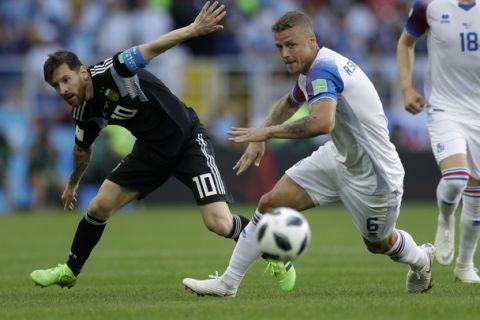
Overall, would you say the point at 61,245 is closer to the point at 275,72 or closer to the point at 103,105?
the point at 103,105

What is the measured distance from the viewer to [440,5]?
1002 cm

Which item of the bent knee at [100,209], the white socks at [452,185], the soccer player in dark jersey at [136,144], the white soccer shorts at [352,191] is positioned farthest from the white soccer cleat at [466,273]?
the bent knee at [100,209]

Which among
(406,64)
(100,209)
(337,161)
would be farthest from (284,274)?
(406,64)

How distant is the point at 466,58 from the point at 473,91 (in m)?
0.32

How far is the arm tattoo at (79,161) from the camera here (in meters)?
10.1

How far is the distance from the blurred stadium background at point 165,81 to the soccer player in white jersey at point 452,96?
A: 42.1 feet

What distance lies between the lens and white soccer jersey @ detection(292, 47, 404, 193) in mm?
8172

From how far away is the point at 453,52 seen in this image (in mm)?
9922

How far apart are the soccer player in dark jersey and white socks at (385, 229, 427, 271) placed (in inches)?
39.5

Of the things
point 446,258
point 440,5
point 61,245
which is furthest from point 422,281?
point 61,245

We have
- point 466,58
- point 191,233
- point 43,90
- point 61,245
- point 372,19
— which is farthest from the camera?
point 372,19

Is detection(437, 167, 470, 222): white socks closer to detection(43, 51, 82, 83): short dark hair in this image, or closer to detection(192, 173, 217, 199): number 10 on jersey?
detection(192, 173, 217, 199): number 10 on jersey

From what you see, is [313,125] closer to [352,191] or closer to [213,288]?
[352,191]

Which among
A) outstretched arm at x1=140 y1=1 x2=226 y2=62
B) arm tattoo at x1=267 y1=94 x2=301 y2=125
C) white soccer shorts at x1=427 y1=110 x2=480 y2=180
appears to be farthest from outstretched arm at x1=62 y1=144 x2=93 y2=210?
white soccer shorts at x1=427 y1=110 x2=480 y2=180
